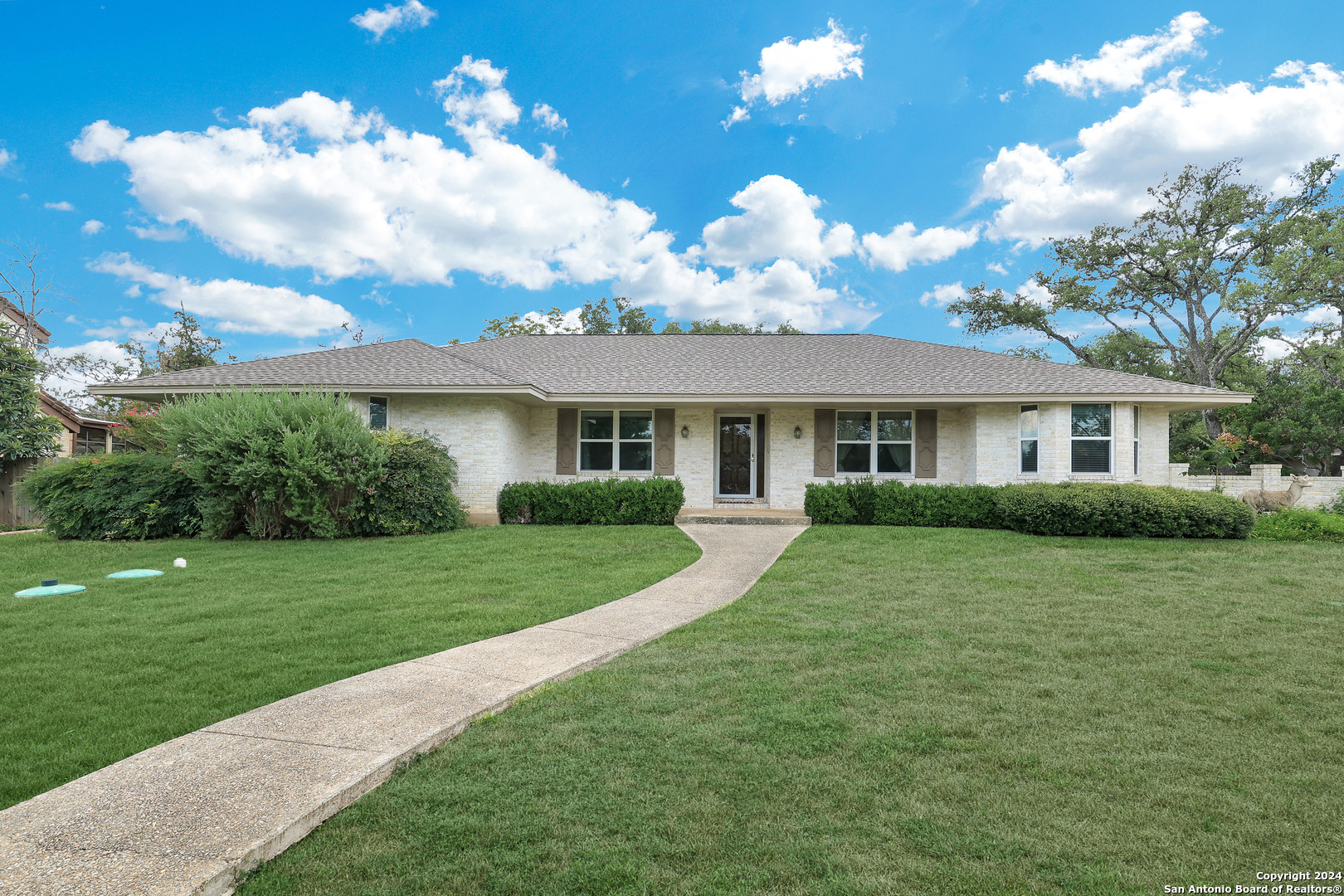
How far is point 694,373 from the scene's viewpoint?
51.4 ft

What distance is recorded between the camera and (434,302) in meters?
27.3

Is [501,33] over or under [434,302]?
over

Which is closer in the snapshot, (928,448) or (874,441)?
(928,448)

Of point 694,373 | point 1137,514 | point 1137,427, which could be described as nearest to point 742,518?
point 694,373

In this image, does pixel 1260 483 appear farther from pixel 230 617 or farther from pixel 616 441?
pixel 230 617

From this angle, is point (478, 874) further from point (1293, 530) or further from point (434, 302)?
point (434, 302)

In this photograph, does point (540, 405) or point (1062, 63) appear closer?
point (540, 405)

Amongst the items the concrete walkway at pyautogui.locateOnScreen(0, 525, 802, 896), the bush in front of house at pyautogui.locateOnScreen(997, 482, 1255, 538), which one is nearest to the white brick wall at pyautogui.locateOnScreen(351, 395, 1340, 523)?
the bush in front of house at pyautogui.locateOnScreen(997, 482, 1255, 538)

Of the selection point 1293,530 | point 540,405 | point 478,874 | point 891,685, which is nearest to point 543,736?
point 478,874

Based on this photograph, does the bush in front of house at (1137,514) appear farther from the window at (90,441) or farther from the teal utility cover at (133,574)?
the window at (90,441)

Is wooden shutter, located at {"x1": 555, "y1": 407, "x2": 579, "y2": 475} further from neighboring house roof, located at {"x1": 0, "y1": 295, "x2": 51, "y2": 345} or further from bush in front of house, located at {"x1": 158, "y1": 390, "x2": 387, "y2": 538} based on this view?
neighboring house roof, located at {"x1": 0, "y1": 295, "x2": 51, "y2": 345}

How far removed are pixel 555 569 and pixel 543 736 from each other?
515 centimetres

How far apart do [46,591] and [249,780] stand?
653 cm

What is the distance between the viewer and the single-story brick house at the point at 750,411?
13430mm
